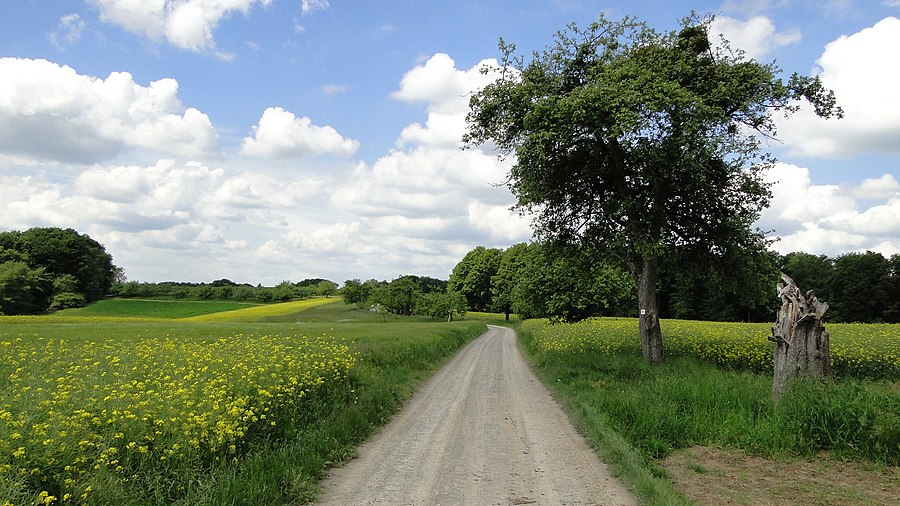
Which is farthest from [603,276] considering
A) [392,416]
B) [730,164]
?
[392,416]

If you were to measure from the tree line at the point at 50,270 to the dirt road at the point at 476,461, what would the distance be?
7097 centimetres

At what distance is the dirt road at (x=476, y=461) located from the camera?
6.80 metres

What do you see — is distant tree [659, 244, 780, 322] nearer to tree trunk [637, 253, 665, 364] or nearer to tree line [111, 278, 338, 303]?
tree trunk [637, 253, 665, 364]

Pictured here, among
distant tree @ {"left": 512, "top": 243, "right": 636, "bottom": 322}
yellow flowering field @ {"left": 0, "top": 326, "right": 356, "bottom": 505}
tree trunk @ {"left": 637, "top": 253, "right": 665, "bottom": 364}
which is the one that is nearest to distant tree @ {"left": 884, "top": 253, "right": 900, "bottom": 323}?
distant tree @ {"left": 512, "top": 243, "right": 636, "bottom": 322}

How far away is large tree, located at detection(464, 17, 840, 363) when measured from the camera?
14.6 m

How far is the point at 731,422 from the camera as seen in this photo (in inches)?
377

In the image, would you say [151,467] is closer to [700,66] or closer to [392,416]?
[392,416]

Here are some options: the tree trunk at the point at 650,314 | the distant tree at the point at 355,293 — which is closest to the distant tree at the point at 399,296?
the distant tree at the point at 355,293

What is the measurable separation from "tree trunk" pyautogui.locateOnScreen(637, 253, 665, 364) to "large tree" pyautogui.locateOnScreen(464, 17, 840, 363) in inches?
1.5

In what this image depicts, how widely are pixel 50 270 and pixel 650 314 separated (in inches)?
3866

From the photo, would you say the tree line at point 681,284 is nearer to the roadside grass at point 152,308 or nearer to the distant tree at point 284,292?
the distant tree at point 284,292

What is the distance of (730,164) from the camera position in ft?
54.3

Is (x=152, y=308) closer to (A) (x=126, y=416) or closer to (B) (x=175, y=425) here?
(B) (x=175, y=425)

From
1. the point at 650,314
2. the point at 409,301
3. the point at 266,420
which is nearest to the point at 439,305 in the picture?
the point at 409,301
